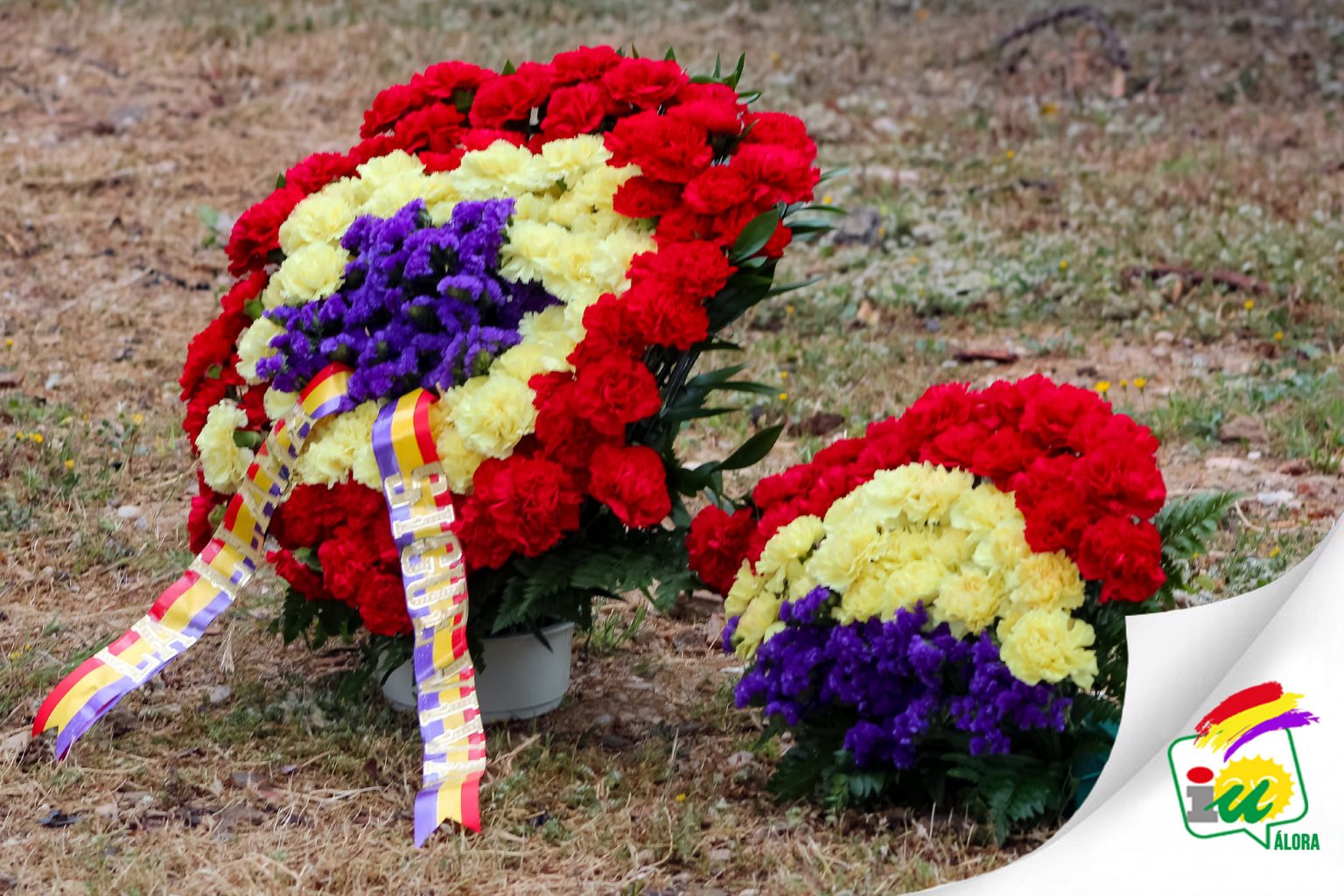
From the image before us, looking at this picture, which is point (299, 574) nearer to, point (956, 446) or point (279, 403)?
point (279, 403)

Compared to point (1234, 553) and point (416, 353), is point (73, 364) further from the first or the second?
point (1234, 553)

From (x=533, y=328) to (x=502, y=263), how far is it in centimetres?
15

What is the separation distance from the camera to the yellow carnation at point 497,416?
3186mm

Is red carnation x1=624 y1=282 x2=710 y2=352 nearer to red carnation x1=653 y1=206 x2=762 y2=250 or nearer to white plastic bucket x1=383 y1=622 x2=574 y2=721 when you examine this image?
red carnation x1=653 y1=206 x2=762 y2=250

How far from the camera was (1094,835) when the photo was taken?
8.41 feet

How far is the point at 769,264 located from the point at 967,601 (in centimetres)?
92

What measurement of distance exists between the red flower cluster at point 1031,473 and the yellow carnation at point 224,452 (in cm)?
105

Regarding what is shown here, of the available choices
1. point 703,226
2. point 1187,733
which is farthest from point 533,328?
point 1187,733

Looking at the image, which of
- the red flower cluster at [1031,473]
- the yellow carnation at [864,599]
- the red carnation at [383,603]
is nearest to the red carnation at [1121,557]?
the red flower cluster at [1031,473]

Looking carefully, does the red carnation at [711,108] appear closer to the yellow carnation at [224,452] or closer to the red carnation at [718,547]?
the red carnation at [718,547]

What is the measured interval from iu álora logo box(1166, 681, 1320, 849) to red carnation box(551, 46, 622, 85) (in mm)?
1913

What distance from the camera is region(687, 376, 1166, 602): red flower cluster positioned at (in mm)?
2791

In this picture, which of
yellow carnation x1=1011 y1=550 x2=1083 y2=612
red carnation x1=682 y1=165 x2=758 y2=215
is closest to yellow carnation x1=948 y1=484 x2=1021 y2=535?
yellow carnation x1=1011 y1=550 x2=1083 y2=612

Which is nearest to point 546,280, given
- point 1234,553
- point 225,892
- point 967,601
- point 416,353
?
point 416,353
